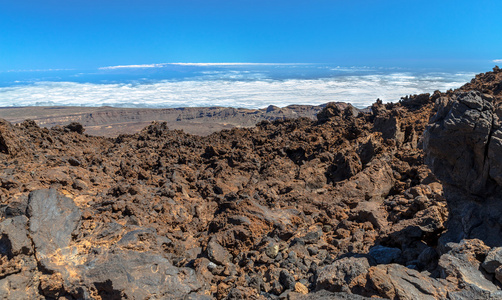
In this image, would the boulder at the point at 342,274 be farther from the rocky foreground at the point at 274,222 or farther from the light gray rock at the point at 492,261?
the light gray rock at the point at 492,261

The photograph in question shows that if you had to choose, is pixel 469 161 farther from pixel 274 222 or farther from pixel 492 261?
pixel 274 222

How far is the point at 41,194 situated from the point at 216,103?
7619 centimetres

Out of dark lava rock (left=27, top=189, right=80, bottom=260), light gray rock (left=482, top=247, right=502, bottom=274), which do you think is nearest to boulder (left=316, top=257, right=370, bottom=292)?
light gray rock (left=482, top=247, right=502, bottom=274)

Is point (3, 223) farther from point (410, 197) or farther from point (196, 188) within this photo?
point (410, 197)

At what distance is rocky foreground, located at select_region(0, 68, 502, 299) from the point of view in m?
3.25

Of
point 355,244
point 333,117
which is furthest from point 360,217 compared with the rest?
point 333,117

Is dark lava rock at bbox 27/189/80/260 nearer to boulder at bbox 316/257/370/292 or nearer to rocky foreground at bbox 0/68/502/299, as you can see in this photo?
rocky foreground at bbox 0/68/502/299

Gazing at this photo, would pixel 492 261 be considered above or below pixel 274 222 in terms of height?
above

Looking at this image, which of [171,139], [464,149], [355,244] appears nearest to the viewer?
[464,149]

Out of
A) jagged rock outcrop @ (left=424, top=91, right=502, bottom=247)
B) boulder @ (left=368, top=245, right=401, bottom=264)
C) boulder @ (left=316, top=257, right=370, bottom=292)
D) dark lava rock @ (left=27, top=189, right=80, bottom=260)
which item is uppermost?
jagged rock outcrop @ (left=424, top=91, right=502, bottom=247)

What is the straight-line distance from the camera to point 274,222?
17.6ft

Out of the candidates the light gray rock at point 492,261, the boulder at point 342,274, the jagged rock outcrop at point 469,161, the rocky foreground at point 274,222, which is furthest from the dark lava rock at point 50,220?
the jagged rock outcrop at point 469,161

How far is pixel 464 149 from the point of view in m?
3.65

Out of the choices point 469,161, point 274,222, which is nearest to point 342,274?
point 469,161
